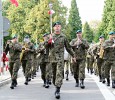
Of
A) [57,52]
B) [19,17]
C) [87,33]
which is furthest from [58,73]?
[87,33]

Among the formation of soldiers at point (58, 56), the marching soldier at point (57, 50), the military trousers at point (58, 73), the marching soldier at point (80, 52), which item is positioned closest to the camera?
the military trousers at point (58, 73)

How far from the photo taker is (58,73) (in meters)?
11.2

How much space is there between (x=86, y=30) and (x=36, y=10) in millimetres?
67679

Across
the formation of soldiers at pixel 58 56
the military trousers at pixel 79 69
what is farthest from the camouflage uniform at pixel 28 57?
the military trousers at pixel 79 69

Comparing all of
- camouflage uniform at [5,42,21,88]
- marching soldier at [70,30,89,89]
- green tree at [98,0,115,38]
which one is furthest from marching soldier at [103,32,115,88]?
green tree at [98,0,115,38]

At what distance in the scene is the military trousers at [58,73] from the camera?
36.6ft

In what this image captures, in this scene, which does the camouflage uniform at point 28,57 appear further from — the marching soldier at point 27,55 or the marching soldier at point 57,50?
the marching soldier at point 57,50

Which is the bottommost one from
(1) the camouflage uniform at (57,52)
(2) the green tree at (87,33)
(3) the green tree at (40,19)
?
(1) the camouflage uniform at (57,52)

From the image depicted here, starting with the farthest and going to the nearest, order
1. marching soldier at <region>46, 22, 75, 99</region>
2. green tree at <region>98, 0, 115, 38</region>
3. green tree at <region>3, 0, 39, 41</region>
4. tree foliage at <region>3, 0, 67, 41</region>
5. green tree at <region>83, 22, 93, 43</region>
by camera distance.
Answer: green tree at <region>83, 22, 93, 43</region> → green tree at <region>98, 0, 115, 38</region> → green tree at <region>3, 0, 39, 41</region> → tree foliage at <region>3, 0, 67, 41</region> → marching soldier at <region>46, 22, 75, 99</region>

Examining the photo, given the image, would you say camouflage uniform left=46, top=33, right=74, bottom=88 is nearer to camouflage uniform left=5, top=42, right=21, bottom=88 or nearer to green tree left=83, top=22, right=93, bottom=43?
camouflage uniform left=5, top=42, right=21, bottom=88

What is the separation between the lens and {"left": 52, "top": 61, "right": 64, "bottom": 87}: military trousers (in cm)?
1115

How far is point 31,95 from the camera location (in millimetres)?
12102

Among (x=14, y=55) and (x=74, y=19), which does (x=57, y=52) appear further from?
(x=74, y=19)

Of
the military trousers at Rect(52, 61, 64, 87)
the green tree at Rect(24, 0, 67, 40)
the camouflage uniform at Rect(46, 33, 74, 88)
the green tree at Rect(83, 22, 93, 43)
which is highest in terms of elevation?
the green tree at Rect(83, 22, 93, 43)
